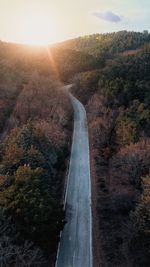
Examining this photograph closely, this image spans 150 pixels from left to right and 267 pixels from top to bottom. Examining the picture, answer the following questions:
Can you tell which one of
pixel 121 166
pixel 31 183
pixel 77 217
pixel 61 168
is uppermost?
pixel 61 168

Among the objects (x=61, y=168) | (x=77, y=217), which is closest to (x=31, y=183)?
(x=77, y=217)

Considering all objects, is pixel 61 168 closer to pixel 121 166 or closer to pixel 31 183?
pixel 121 166

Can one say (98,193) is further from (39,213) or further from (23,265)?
(23,265)

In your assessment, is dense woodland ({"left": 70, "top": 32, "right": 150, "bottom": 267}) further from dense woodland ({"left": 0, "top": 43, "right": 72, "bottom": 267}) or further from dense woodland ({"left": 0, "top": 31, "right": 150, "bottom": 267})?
dense woodland ({"left": 0, "top": 43, "right": 72, "bottom": 267})

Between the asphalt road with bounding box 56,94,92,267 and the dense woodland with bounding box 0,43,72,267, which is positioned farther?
the asphalt road with bounding box 56,94,92,267

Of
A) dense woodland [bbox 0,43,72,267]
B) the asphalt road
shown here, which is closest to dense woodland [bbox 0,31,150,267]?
dense woodland [bbox 0,43,72,267]

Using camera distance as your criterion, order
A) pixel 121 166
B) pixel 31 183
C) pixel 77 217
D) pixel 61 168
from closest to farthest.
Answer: pixel 31 183 → pixel 77 217 → pixel 121 166 → pixel 61 168

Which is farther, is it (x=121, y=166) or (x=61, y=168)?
(x=61, y=168)

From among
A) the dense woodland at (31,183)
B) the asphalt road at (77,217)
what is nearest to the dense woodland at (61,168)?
the dense woodland at (31,183)
